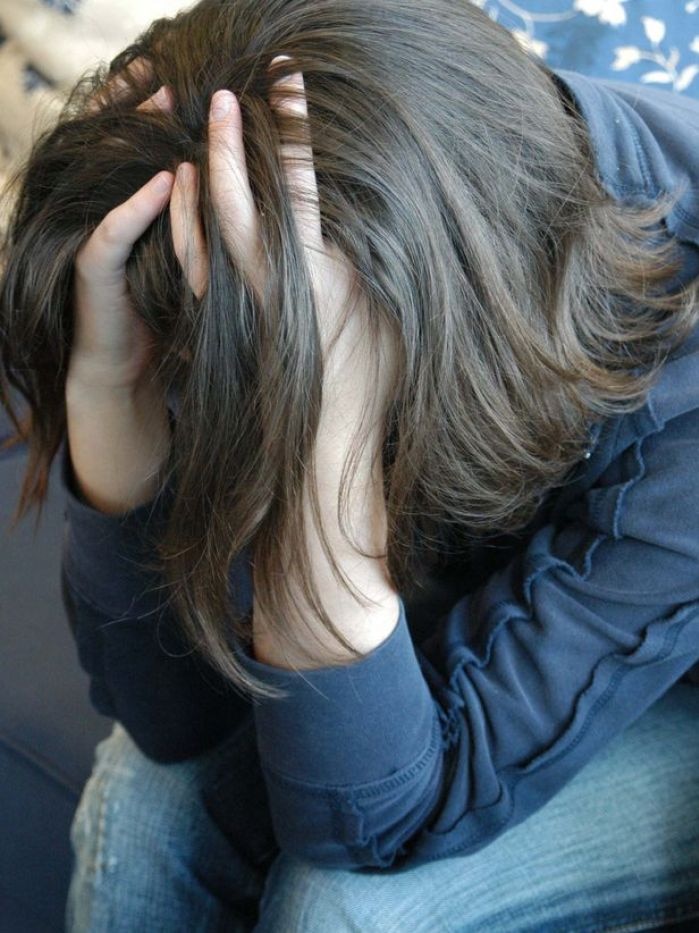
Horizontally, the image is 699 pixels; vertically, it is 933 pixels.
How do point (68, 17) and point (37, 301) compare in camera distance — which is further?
point (68, 17)

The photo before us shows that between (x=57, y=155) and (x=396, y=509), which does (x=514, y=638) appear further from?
(x=57, y=155)

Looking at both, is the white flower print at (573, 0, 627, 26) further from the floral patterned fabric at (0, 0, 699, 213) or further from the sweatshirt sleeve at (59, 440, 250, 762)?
the sweatshirt sleeve at (59, 440, 250, 762)

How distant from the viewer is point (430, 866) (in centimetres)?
63

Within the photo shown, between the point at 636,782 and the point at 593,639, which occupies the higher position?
the point at 593,639

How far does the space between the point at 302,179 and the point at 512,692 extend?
Answer: 0.33 meters

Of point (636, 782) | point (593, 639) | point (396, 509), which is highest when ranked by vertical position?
point (396, 509)

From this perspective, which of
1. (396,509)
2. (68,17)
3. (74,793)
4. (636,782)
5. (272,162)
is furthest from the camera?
(68,17)

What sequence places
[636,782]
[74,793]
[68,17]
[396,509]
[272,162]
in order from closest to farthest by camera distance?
[272,162] → [396,509] → [636,782] → [74,793] → [68,17]

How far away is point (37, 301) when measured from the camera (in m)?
0.56

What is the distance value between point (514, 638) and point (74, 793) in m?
0.48

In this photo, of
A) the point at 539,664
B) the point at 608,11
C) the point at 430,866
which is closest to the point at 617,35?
the point at 608,11

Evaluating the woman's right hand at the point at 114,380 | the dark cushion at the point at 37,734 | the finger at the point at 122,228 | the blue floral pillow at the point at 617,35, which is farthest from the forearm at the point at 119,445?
the blue floral pillow at the point at 617,35

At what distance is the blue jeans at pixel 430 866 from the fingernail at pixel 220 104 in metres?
0.45

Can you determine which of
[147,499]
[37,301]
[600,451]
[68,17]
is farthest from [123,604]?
[68,17]
